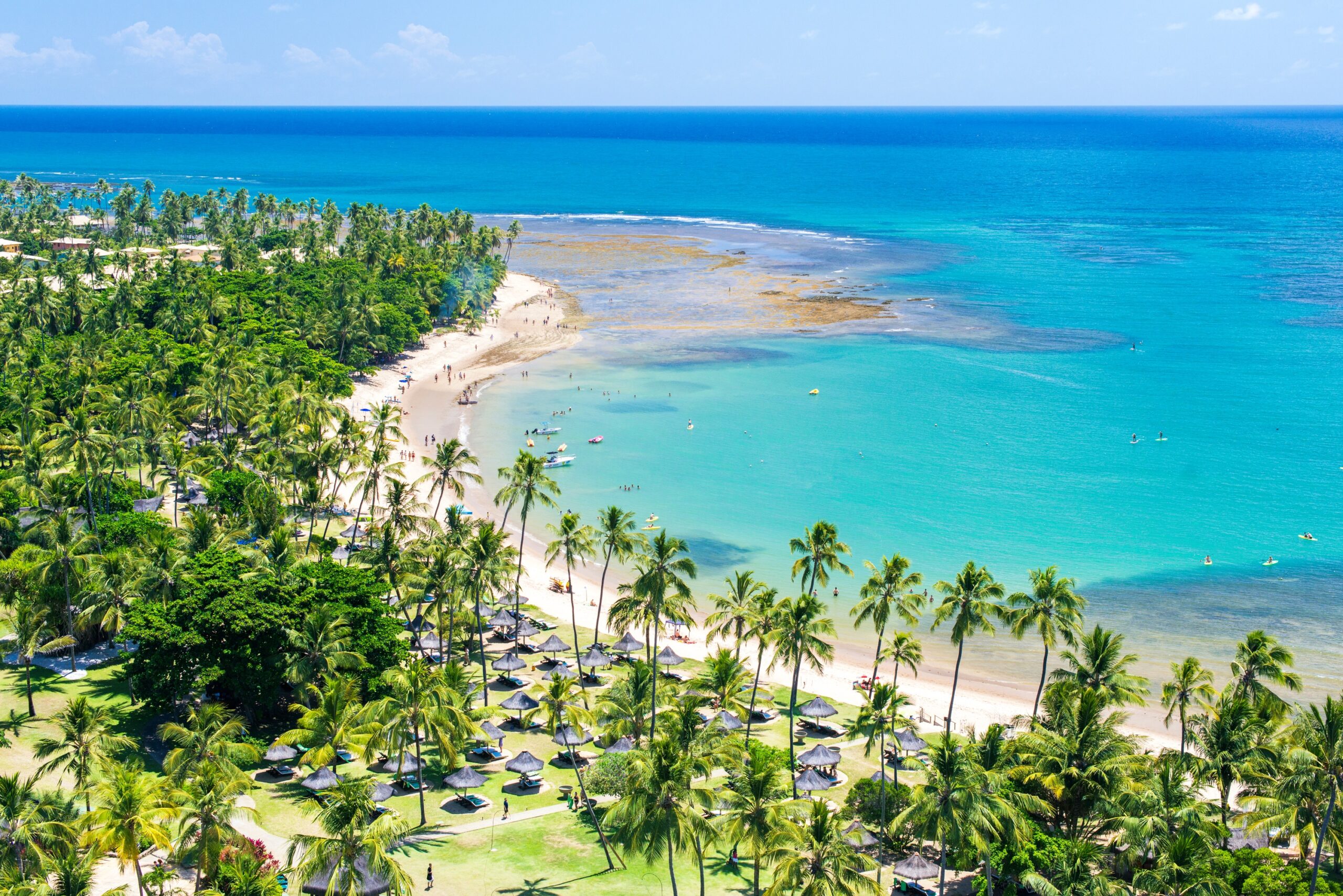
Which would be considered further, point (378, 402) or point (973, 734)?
point (378, 402)

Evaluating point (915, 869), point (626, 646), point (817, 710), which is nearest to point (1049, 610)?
point (817, 710)

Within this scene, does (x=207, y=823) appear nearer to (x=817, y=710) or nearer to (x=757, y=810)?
(x=757, y=810)

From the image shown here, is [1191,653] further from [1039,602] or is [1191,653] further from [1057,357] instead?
[1057,357]

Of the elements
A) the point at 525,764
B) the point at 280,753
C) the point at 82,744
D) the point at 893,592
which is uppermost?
the point at 893,592

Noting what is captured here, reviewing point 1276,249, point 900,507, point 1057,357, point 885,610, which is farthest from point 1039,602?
point 1276,249

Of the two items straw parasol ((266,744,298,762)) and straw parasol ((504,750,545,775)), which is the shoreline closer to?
straw parasol ((504,750,545,775))

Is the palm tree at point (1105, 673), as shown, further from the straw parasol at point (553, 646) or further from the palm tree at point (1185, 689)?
the straw parasol at point (553, 646)
